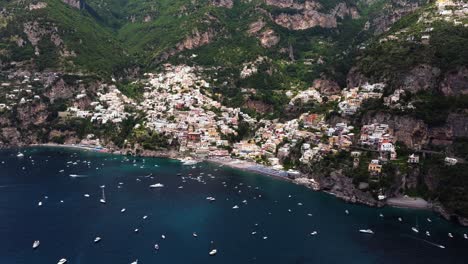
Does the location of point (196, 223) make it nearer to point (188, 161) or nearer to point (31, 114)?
point (188, 161)

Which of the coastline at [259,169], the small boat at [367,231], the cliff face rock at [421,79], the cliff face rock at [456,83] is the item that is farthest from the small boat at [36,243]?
the cliff face rock at [456,83]

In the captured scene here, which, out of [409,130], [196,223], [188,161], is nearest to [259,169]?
[188,161]

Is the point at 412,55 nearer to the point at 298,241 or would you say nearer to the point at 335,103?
the point at 335,103

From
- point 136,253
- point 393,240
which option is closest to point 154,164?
point 136,253

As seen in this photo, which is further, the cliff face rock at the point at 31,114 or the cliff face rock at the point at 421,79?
the cliff face rock at the point at 31,114

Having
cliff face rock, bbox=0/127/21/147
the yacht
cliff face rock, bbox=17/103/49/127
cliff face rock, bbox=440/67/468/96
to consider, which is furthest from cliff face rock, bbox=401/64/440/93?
cliff face rock, bbox=0/127/21/147

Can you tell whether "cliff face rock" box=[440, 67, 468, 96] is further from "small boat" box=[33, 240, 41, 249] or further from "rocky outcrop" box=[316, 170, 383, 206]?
"small boat" box=[33, 240, 41, 249]

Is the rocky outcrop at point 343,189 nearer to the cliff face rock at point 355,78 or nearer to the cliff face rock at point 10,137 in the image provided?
the cliff face rock at point 355,78

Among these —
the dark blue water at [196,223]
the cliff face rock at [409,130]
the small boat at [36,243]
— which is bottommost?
the small boat at [36,243]
